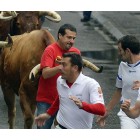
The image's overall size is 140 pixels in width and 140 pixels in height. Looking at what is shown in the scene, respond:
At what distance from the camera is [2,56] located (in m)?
11.8

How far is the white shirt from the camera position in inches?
314

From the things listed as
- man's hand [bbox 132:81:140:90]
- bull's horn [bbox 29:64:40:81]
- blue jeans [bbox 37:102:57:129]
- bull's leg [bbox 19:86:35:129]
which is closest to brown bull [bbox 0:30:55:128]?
bull's leg [bbox 19:86:35:129]

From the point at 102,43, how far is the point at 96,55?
2357 millimetres

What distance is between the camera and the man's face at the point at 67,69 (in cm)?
802

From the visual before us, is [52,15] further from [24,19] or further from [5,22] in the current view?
[5,22]

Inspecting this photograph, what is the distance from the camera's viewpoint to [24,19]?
1163cm

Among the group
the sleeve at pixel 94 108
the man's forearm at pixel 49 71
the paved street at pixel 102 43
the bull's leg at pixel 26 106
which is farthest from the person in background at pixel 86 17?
the sleeve at pixel 94 108

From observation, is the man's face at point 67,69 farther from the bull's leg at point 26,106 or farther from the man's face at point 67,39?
the bull's leg at point 26,106

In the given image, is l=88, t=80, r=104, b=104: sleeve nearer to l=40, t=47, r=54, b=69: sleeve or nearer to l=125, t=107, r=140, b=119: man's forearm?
l=125, t=107, r=140, b=119: man's forearm

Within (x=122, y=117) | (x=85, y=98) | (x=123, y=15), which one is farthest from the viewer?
(x=123, y=15)

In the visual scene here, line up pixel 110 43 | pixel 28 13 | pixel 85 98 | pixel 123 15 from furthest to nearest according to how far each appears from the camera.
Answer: pixel 123 15
pixel 110 43
pixel 28 13
pixel 85 98

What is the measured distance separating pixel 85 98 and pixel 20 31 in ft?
14.2
